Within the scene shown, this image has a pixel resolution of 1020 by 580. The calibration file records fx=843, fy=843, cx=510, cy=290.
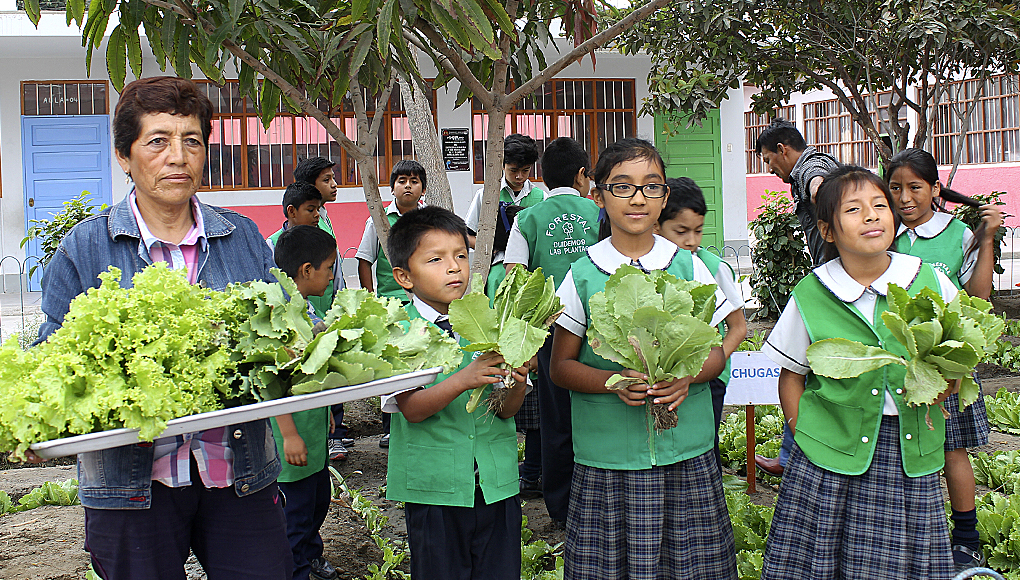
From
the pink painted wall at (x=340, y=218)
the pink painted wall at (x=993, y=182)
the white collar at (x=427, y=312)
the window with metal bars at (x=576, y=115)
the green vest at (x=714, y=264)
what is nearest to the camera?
the white collar at (x=427, y=312)

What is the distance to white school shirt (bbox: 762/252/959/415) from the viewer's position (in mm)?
2385

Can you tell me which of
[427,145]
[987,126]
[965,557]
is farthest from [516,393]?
[987,126]

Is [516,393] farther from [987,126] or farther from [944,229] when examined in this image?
[987,126]

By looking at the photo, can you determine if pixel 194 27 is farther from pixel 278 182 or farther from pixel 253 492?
pixel 278 182

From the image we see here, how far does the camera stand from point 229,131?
11.5 metres

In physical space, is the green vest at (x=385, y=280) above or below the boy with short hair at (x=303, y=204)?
below

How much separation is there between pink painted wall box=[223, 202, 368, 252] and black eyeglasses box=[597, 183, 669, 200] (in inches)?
369

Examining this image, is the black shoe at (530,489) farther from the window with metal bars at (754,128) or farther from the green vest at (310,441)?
the window with metal bars at (754,128)

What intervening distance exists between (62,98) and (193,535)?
11.1m

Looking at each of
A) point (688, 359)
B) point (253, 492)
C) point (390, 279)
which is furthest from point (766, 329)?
point (253, 492)

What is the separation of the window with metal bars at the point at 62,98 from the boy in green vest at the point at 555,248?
9401 mm

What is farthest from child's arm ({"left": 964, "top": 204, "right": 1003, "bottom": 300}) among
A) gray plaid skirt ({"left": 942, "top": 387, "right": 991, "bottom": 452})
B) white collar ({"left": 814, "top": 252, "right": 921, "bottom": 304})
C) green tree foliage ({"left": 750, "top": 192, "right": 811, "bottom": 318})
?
green tree foliage ({"left": 750, "top": 192, "right": 811, "bottom": 318})

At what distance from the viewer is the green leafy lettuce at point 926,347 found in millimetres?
2062

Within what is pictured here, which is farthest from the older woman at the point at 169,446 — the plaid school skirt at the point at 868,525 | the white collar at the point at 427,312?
the plaid school skirt at the point at 868,525
